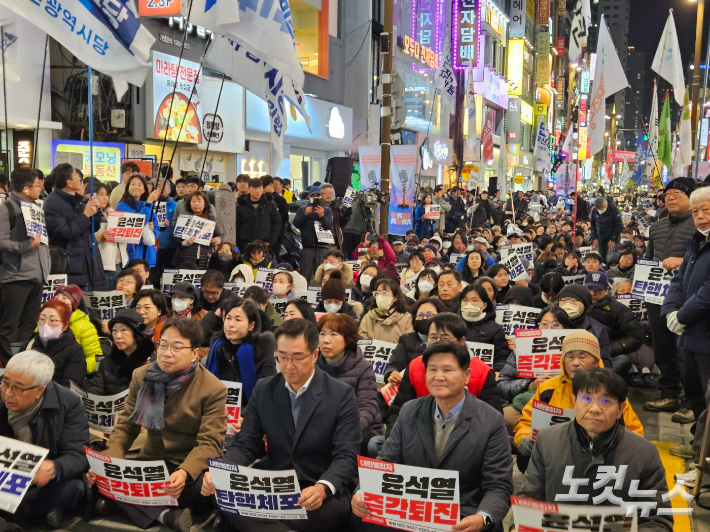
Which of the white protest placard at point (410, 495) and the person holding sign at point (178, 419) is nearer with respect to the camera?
the white protest placard at point (410, 495)

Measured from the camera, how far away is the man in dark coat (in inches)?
332

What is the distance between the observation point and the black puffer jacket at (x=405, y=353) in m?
6.43

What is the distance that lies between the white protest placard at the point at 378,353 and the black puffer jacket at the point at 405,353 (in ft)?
1.52

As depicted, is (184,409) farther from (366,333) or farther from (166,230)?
(166,230)

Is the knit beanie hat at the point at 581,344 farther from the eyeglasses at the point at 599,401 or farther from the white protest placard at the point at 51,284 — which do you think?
the white protest placard at the point at 51,284

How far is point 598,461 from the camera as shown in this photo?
3.79m

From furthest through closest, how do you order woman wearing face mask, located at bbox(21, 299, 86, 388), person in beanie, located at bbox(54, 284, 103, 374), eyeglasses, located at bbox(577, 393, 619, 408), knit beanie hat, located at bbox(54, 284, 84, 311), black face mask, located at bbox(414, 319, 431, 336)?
knit beanie hat, located at bbox(54, 284, 84, 311) < person in beanie, located at bbox(54, 284, 103, 374) < black face mask, located at bbox(414, 319, 431, 336) < woman wearing face mask, located at bbox(21, 299, 86, 388) < eyeglasses, located at bbox(577, 393, 619, 408)

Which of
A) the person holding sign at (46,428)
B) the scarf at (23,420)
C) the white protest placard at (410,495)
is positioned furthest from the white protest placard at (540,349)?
the scarf at (23,420)

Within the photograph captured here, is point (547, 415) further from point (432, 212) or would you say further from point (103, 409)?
point (432, 212)

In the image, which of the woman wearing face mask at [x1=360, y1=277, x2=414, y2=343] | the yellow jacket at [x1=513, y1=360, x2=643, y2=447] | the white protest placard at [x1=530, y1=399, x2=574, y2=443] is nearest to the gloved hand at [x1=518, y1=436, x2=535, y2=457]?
the white protest placard at [x1=530, y1=399, x2=574, y2=443]

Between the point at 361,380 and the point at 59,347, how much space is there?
2520 mm

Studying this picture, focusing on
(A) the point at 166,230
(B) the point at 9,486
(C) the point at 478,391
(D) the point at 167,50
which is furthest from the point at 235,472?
(D) the point at 167,50

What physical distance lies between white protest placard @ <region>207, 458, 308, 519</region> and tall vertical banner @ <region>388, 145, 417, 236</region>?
11.2 metres

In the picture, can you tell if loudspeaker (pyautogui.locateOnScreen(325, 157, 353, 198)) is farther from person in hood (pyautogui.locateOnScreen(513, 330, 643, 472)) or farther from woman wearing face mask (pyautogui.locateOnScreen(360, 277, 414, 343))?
person in hood (pyautogui.locateOnScreen(513, 330, 643, 472))
